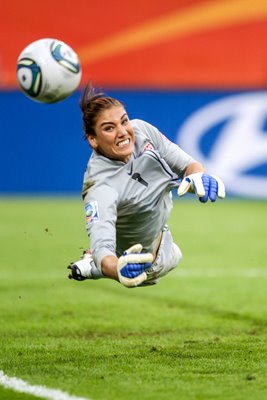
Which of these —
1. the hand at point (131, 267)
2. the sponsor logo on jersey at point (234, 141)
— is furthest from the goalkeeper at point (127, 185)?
the sponsor logo on jersey at point (234, 141)

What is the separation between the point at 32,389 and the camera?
597 centimetres

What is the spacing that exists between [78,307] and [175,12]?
1433cm

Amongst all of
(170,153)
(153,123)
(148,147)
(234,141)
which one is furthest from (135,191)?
(153,123)

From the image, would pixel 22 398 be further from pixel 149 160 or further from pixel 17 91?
pixel 17 91

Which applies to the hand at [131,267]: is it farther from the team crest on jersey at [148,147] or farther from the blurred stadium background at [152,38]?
the blurred stadium background at [152,38]

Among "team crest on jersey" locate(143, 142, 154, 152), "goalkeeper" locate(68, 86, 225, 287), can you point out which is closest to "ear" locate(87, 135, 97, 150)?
"goalkeeper" locate(68, 86, 225, 287)

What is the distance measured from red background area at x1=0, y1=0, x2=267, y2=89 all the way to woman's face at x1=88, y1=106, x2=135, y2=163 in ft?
53.6

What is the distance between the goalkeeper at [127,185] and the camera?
6.55m

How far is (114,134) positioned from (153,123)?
13345 mm

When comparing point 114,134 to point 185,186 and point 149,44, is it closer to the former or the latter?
point 185,186

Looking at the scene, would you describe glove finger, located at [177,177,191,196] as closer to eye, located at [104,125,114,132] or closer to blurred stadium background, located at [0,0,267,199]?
eye, located at [104,125,114,132]

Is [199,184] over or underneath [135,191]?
over

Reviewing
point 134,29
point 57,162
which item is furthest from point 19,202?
point 134,29

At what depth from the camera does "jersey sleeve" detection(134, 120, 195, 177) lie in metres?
7.38
